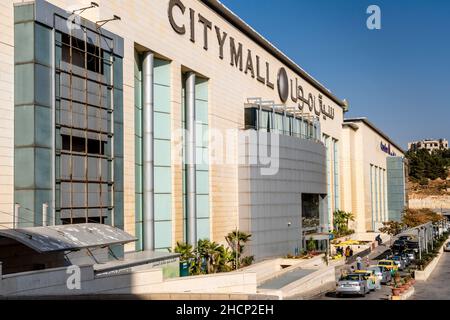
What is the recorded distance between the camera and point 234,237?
48719 mm

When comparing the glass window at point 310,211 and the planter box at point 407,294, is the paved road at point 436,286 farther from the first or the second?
the glass window at point 310,211

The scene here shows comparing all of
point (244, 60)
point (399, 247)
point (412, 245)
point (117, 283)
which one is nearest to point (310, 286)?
point (117, 283)

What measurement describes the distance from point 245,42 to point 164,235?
2379 cm

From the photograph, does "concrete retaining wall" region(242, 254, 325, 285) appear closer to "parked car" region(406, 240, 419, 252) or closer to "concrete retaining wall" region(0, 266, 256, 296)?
"concrete retaining wall" region(0, 266, 256, 296)

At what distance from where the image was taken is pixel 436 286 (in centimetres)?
4272

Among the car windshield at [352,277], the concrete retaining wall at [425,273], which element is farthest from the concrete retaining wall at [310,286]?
the concrete retaining wall at [425,273]

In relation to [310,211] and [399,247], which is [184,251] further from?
[399,247]

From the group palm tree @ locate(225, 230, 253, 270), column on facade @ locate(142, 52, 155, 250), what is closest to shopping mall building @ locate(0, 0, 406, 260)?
column on facade @ locate(142, 52, 155, 250)

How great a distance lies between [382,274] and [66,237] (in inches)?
1092

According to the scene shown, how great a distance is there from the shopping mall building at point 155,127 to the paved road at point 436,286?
546 inches

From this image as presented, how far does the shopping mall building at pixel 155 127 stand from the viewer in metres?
26.5

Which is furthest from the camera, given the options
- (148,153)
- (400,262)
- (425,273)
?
(400,262)

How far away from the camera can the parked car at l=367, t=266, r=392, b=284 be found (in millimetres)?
43294
